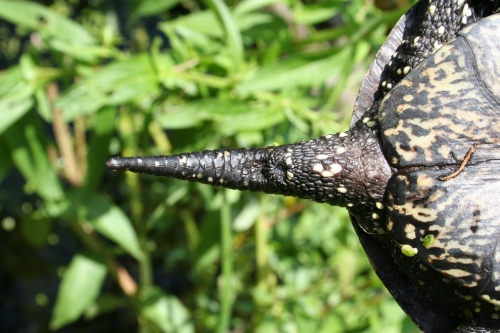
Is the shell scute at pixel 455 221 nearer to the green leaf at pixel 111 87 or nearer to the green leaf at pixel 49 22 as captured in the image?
the green leaf at pixel 111 87

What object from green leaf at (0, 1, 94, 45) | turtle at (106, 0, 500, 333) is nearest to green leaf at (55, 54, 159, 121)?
green leaf at (0, 1, 94, 45)

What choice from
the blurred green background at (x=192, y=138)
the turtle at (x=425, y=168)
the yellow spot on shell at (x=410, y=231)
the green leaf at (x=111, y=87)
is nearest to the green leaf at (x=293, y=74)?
the blurred green background at (x=192, y=138)

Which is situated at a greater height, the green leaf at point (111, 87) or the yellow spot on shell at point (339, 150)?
the yellow spot on shell at point (339, 150)

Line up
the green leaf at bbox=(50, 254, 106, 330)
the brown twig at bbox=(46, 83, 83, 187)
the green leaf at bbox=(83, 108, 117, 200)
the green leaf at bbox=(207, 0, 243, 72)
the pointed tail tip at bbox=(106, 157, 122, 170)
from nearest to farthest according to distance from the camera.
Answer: the pointed tail tip at bbox=(106, 157, 122, 170) < the green leaf at bbox=(207, 0, 243, 72) < the green leaf at bbox=(83, 108, 117, 200) < the green leaf at bbox=(50, 254, 106, 330) < the brown twig at bbox=(46, 83, 83, 187)

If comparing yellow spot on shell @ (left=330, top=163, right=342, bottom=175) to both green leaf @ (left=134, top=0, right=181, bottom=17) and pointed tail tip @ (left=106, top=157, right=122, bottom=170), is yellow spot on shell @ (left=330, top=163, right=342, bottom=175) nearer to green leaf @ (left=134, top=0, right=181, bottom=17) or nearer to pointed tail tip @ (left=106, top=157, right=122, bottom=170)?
pointed tail tip @ (left=106, top=157, right=122, bottom=170)

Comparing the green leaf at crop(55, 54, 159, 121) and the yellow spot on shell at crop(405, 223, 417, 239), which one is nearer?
the yellow spot on shell at crop(405, 223, 417, 239)

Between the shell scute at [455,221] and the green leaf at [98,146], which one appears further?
the green leaf at [98,146]

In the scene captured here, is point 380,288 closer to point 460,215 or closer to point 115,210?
point 115,210

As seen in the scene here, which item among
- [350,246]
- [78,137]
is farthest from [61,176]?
[350,246]
